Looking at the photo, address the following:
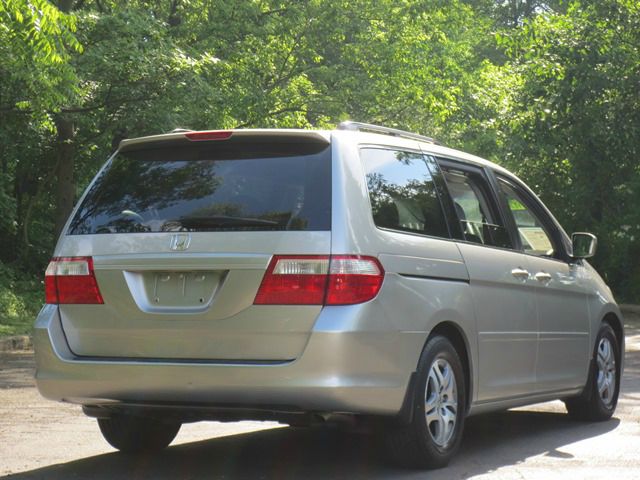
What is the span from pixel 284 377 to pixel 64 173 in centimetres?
2064

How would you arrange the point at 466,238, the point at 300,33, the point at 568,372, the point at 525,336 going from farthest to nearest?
the point at 300,33 < the point at 568,372 < the point at 525,336 < the point at 466,238

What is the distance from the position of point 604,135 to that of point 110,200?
73.9 ft

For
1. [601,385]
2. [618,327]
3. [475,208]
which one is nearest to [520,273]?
[475,208]

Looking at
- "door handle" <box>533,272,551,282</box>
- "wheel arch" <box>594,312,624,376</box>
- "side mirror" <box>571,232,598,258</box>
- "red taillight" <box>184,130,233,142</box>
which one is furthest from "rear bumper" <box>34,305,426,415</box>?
"wheel arch" <box>594,312,624,376</box>

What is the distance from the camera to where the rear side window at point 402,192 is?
652 centimetres

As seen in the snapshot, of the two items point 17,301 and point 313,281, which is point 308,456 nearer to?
point 313,281

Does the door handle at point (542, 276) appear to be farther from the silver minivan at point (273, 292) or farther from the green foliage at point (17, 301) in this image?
the green foliage at point (17, 301)

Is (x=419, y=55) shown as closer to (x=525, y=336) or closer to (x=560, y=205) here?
(x=560, y=205)

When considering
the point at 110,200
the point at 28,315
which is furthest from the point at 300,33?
the point at 110,200

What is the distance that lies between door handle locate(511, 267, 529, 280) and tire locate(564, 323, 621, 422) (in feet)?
4.69

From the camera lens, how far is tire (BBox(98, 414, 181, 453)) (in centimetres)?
725

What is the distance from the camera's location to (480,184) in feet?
25.9

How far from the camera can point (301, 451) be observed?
293 inches

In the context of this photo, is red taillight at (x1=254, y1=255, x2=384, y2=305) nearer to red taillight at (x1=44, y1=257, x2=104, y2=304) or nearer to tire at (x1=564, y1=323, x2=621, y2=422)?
red taillight at (x1=44, y1=257, x2=104, y2=304)
